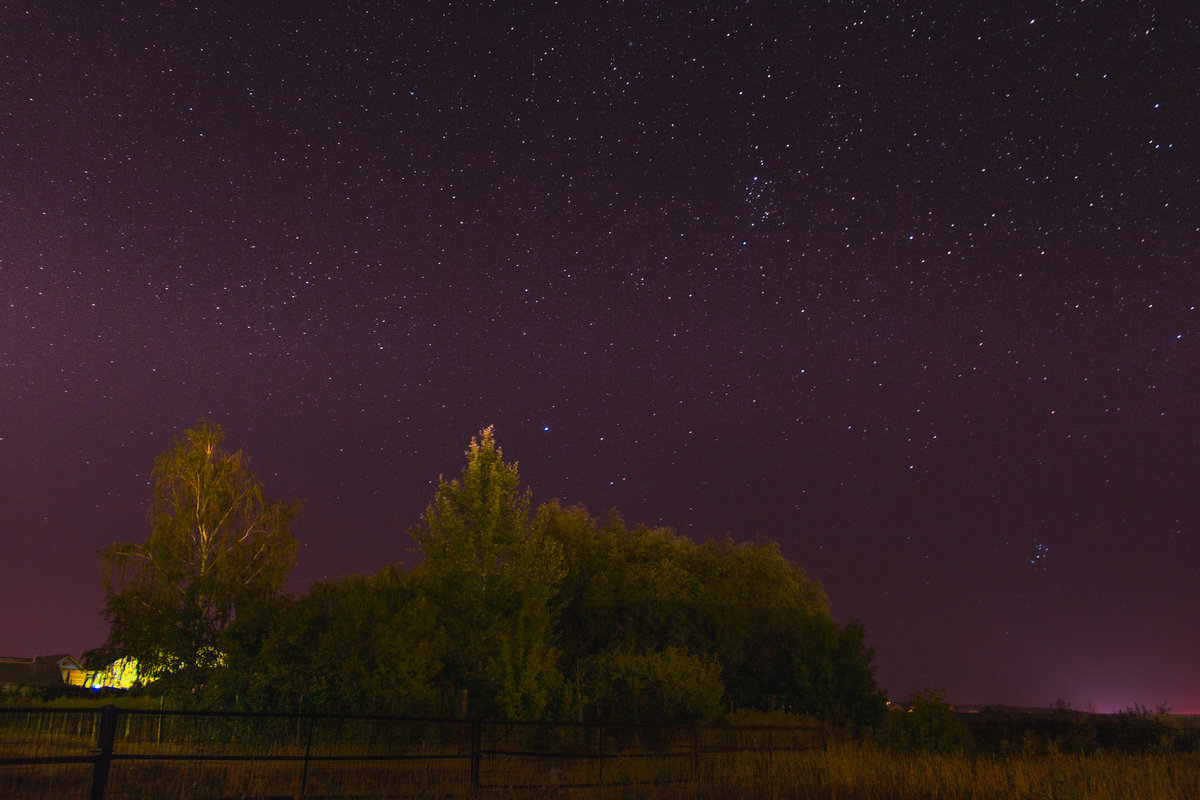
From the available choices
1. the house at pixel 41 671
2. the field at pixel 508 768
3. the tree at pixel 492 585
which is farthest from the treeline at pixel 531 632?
the house at pixel 41 671

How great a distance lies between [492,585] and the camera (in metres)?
30.7

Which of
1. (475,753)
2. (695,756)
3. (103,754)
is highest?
(103,754)

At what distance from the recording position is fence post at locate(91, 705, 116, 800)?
1059cm

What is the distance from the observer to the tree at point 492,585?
2562 centimetres

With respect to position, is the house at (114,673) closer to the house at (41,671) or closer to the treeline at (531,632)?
the treeline at (531,632)

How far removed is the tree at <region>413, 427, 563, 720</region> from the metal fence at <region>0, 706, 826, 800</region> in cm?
311

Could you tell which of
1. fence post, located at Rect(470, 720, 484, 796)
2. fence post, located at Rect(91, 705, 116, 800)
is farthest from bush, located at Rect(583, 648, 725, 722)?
fence post, located at Rect(91, 705, 116, 800)

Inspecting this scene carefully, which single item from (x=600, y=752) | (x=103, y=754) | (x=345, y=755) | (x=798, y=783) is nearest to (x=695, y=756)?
(x=600, y=752)

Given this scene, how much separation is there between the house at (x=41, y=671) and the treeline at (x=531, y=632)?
5614 cm

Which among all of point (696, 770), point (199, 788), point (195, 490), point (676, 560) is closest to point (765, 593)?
point (676, 560)

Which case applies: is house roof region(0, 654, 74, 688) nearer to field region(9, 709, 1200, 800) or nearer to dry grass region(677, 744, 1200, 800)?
field region(9, 709, 1200, 800)

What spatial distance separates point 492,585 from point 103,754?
20.3 metres

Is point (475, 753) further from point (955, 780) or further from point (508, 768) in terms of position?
point (955, 780)

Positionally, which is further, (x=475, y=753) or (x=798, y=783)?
(x=798, y=783)
